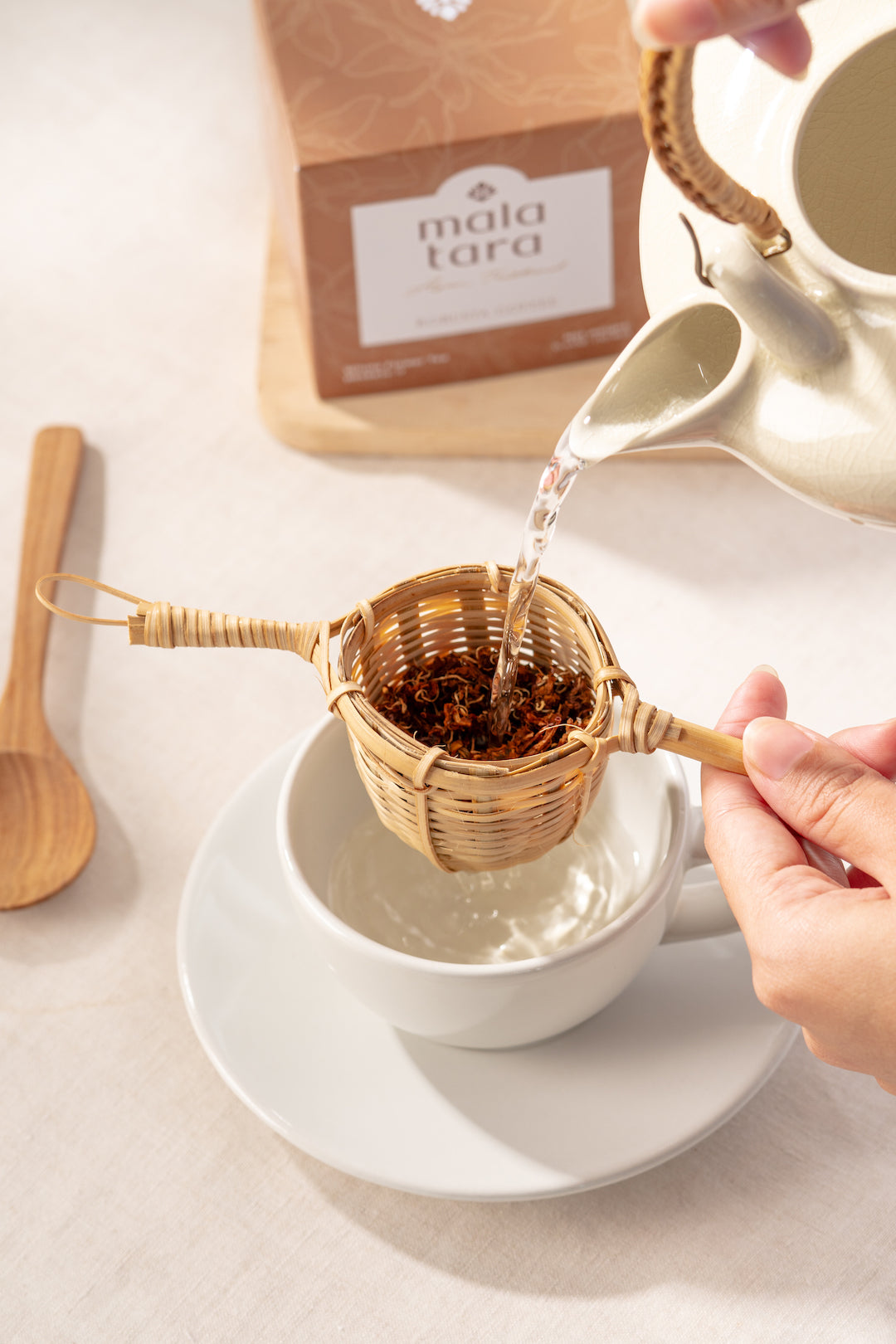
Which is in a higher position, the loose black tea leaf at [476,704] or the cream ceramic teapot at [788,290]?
the cream ceramic teapot at [788,290]

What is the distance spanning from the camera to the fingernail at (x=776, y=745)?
1.95 feet

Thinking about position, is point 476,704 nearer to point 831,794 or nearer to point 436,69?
point 831,794

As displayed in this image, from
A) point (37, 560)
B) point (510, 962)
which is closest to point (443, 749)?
point (510, 962)

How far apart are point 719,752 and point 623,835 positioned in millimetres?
138

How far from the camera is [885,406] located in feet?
1.46

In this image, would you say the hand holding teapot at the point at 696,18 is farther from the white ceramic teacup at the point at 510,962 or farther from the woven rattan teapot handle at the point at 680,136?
the white ceramic teacup at the point at 510,962

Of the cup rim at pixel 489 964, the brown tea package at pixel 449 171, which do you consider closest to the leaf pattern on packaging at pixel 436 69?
the brown tea package at pixel 449 171

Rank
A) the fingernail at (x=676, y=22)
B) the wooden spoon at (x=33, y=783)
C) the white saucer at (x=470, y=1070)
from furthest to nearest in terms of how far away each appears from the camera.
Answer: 1. the wooden spoon at (x=33, y=783)
2. the white saucer at (x=470, y=1070)
3. the fingernail at (x=676, y=22)

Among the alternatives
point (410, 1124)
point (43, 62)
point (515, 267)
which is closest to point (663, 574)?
point (515, 267)

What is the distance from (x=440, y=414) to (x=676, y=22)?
0.73 meters

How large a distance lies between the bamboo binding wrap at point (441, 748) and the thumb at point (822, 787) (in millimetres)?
56

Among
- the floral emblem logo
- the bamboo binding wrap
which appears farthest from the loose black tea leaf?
the floral emblem logo

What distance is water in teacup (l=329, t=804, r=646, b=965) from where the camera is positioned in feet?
2.33

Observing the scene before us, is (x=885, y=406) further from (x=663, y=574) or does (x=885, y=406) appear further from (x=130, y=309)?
(x=130, y=309)
